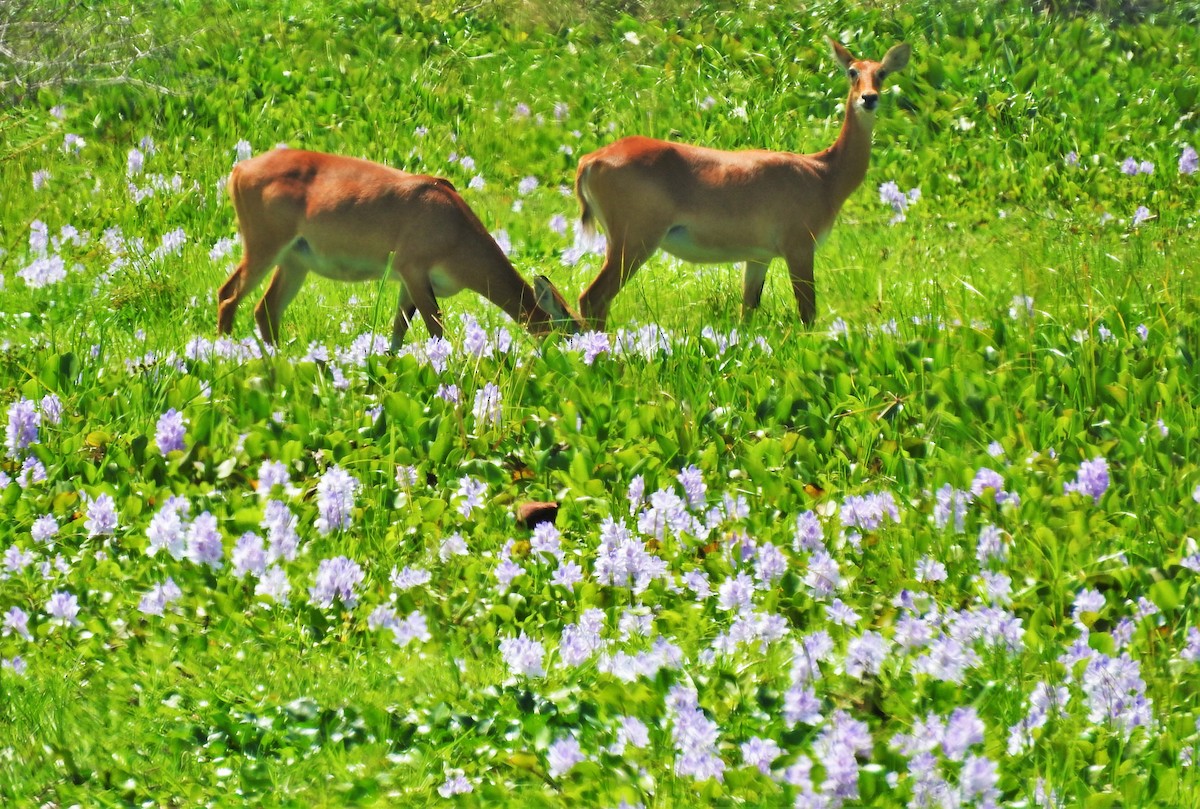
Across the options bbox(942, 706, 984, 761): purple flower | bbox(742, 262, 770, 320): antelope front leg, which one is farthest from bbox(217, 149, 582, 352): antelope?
bbox(942, 706, 984, 761): purple flower

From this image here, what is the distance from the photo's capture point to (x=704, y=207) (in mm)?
8359

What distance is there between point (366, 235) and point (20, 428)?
2.75 m

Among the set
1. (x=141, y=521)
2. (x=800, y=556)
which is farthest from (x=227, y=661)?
(x=800, y=556)

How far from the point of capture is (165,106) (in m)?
→ 12.4

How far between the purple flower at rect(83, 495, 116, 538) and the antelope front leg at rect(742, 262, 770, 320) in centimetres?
419

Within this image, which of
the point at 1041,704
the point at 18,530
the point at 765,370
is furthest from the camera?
the point at 765,370

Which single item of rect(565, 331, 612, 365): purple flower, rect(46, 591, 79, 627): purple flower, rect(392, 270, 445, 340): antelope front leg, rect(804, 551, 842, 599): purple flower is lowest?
rect(46, 591, 79, 627): purple flower

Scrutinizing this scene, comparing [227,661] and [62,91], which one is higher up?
[62,91]

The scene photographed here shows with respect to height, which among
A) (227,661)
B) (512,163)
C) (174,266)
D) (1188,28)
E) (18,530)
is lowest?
(227,661)

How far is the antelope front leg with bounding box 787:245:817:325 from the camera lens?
26.2 feet

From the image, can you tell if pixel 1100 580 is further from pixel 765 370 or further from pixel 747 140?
pixel 747 140

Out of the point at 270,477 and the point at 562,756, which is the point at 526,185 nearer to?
Result: the point at 270,477

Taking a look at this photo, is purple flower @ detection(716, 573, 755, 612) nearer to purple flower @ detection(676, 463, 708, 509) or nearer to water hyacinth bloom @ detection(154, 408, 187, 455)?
purple flower @ detection(676, 463, 708, 509)

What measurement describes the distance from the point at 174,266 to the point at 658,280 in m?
2.92
